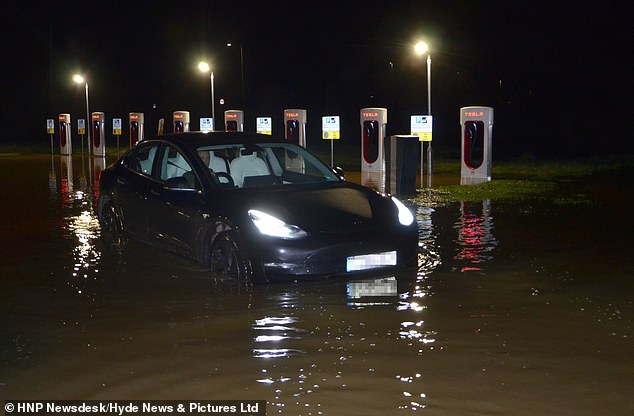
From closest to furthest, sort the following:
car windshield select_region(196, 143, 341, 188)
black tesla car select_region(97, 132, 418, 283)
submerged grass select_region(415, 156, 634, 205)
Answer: black tesla car select_region(97, 132, 418, 283)
car windshield select_region(196, 143, 341, 188)
submerged grass select_region(415, 156, 634, 205)

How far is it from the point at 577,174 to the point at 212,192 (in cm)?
1996

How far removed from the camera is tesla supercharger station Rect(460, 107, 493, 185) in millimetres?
24484

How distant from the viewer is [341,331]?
6949mm

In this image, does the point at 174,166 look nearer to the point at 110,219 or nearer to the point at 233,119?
the point at 110,219

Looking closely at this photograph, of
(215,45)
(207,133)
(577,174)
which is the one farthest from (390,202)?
(215,45)

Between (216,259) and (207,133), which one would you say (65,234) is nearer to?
(207,133)

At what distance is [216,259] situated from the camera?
30.3 ft

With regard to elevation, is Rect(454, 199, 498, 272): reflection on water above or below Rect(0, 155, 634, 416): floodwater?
above

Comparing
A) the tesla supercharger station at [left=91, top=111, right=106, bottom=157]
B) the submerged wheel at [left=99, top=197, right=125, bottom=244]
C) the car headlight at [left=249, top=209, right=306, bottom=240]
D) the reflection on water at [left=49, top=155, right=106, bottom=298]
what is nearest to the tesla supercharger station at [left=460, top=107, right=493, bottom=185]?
the reflection on water at [left=49, top=155, right=106, bottom=298]

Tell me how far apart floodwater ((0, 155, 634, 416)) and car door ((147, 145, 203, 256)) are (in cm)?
31

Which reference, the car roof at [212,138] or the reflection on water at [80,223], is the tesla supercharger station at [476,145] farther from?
the car roof at [212,138]

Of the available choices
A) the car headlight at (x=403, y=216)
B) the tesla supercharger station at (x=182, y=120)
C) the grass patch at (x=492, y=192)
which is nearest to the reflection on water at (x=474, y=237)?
the car headlight at (x=403, y=216)

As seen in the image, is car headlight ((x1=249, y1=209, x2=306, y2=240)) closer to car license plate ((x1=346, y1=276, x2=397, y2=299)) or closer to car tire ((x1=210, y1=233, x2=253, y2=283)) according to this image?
car tire ((x1=210, y1=233, x2=253, y2=283))

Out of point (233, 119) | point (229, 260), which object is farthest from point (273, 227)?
point (233, 119)
